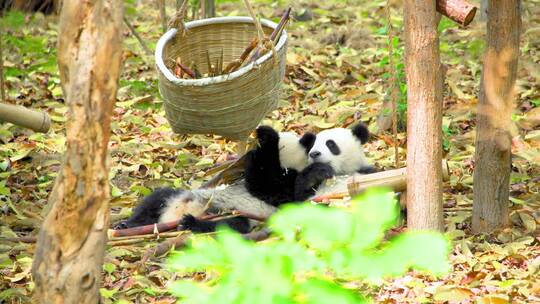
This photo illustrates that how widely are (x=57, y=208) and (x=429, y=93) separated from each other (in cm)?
184

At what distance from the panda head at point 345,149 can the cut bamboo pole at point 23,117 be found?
1860mm

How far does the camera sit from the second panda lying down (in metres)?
4.50

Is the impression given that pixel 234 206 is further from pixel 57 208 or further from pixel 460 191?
pixel 57 208

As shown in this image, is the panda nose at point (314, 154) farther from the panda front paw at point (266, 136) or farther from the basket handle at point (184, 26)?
the basket handle at point (184, 26)

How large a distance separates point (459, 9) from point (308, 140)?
1.62m

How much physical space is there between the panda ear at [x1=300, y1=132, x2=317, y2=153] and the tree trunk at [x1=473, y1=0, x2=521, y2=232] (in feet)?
3.73

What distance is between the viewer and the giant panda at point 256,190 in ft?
14.8

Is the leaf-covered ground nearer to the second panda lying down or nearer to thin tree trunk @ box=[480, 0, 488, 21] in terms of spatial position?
thin tree trunk @ box=[480, 0, 488, 21]

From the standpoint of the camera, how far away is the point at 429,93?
11.4 ft

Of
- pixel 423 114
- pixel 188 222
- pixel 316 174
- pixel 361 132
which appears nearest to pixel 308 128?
pixel 361 132

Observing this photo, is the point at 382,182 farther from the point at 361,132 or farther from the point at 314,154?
the point at 361,132

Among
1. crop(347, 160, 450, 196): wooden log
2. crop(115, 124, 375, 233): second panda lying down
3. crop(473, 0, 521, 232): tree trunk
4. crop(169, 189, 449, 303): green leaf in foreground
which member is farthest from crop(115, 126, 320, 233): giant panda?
crop(169, 189, 449, 303): green leaf in foreground

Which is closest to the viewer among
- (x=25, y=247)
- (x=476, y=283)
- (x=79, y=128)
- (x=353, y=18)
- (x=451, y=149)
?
(x=79, y=128)

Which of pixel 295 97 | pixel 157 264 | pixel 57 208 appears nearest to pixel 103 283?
pixel 157 264
